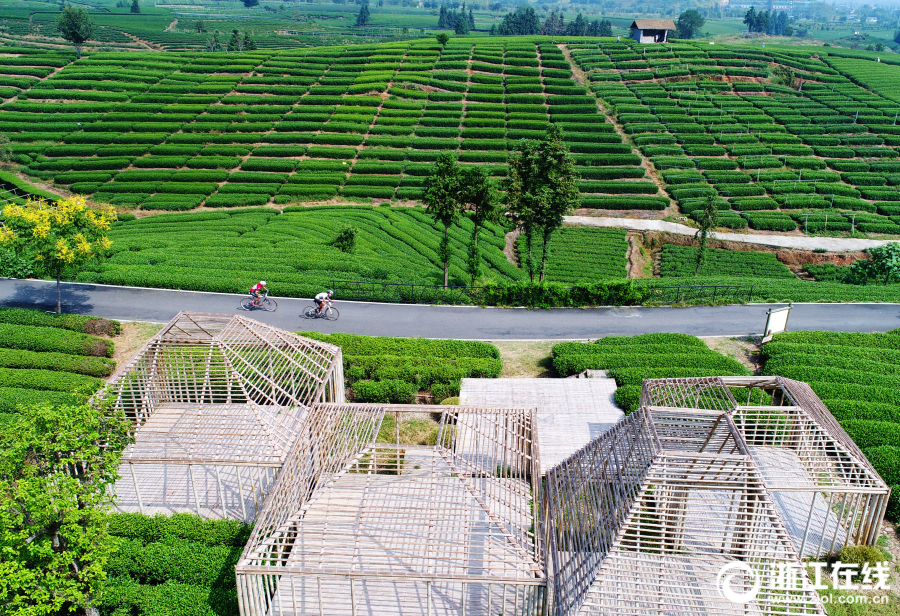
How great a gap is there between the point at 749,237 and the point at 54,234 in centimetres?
5558

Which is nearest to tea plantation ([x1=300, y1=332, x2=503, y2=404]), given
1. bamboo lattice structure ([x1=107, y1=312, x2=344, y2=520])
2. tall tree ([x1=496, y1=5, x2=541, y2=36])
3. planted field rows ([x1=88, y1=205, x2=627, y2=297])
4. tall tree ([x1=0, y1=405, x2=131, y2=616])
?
bamboo lattice structure ([x1=107, y1=312, x2=344, y2=520])

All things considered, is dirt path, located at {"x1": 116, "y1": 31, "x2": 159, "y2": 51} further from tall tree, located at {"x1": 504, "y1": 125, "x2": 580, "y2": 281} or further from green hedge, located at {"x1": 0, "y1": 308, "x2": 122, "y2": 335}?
green hedge, located at {"x1": 0, "y1": 308, "x2": 122, "y2": 335}

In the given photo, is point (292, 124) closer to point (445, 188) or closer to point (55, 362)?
point (445, 188)

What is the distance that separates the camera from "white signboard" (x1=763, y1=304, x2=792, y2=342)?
92.5 feet

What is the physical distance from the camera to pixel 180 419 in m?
20.0

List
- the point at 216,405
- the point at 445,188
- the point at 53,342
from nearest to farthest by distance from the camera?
the point at 216,405 < the point at 53,342 < the point at 445,188

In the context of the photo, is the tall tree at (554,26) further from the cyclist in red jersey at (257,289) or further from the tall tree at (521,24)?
the cyclist in red jersey at (257,289)

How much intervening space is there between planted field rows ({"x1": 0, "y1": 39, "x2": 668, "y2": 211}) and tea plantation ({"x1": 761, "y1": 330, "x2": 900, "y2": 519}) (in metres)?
36.4

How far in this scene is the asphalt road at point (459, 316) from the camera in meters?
30.3

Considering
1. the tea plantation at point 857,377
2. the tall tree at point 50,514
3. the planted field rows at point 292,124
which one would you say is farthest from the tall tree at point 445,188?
the planted field rows at point 292,124

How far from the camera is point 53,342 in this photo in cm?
2578

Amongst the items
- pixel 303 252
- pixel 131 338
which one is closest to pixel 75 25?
pixel 303 252

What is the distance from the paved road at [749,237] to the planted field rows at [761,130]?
1541 mm

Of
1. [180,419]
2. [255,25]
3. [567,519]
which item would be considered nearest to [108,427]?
[180,419]
